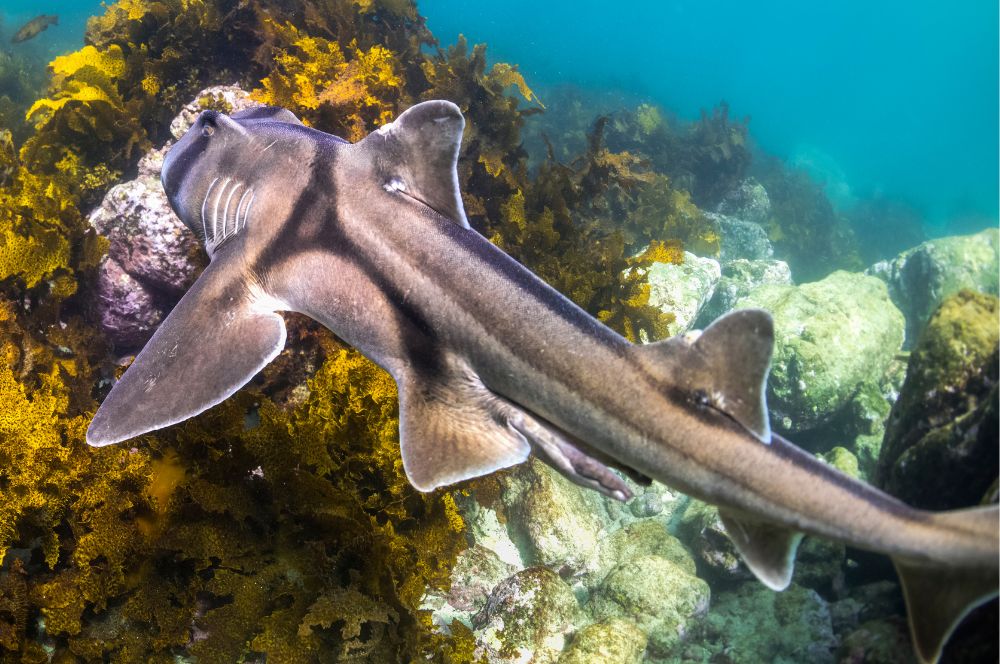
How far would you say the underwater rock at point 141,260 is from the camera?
434 centimetres

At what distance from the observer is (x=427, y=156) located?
7.44 ft

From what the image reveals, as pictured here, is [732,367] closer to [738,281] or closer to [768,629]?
[768,629]

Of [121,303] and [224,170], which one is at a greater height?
[224,170]

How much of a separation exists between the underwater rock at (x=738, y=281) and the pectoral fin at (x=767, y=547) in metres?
9.20

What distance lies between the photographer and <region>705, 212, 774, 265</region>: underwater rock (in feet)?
48.7

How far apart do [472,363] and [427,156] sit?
945mm

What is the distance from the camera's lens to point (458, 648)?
3.55 metres

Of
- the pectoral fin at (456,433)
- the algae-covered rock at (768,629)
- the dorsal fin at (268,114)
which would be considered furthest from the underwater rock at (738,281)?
the pectoral fin at (456,433)

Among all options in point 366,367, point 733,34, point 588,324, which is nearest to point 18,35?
point 366,367

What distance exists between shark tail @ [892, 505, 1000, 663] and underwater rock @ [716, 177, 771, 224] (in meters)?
16.7

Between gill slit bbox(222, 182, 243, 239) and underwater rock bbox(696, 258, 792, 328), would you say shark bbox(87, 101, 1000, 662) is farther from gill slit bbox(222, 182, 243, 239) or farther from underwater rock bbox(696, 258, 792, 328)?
underwater rock bbox(696, 258, 792, 328)

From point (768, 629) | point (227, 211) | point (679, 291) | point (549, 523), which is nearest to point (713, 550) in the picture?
point (768, 629)

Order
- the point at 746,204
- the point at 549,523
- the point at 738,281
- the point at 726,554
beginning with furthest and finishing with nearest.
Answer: the point at 746,204, the point at 738,281, the point at 726,554, the point at 549,523

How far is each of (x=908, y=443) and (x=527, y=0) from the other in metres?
162
